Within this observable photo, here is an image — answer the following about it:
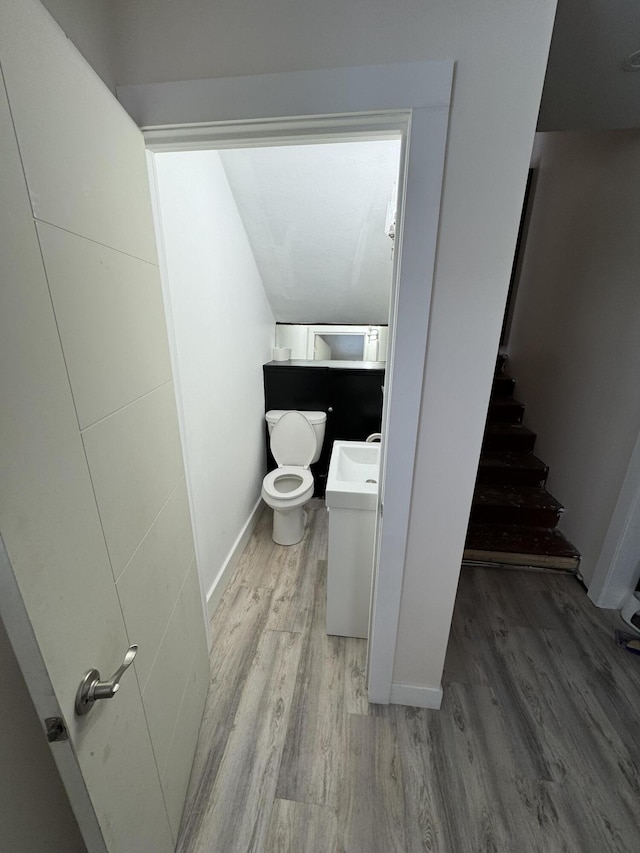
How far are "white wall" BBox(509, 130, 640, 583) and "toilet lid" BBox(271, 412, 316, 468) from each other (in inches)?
68.7

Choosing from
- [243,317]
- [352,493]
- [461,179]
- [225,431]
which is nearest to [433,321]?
[461,179]

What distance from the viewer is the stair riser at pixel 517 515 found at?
7.18ft

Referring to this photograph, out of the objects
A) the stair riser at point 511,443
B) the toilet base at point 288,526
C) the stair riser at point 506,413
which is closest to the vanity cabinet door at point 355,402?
the toilet base at point 288,526

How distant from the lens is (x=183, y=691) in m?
1.08

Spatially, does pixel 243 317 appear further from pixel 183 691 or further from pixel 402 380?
pixel 183 691

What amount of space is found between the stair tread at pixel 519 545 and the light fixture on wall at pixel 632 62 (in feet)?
7.25

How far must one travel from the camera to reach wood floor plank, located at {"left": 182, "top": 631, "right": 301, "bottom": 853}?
100 centimetres

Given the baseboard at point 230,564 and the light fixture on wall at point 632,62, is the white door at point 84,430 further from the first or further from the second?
the light fixture on wall at point 632,62

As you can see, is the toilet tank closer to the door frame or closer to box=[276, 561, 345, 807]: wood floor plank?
box=[276, 561, 345, 807]: wood floor plank

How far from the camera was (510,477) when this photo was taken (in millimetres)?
2414

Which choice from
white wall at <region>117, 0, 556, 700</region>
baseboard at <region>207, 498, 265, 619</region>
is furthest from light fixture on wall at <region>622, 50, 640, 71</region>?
baseboard at <region>207, 498, 265, 619</region>

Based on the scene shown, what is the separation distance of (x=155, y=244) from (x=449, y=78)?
32.1 inches

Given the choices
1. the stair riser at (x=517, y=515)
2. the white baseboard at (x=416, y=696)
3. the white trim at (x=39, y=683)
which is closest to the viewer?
the white trim at (x=39, y=683)

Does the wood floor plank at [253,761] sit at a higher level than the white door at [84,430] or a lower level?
lower
